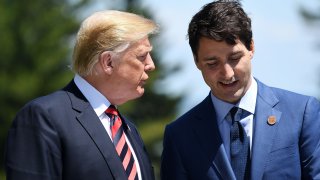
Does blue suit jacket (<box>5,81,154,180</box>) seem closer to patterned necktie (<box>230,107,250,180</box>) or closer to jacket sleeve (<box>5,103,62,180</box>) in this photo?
jacket sleeve (<box>5,103,62,180</box>)

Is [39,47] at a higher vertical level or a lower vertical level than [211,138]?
lower

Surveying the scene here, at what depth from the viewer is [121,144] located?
5.50m

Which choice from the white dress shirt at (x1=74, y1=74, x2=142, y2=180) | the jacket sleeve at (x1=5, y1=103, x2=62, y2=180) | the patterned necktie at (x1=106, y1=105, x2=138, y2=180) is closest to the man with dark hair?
the patterned necktie at (x1=106, y1=105, x2=138, y2=180)

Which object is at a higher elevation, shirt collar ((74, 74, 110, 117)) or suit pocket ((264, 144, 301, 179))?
shirt collar ((74, 74, 110, 117))

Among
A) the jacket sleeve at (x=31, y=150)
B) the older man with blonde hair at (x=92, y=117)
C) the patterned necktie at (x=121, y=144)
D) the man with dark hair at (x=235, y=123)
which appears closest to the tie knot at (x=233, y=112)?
the man with dark hair at (x=235, y=123)

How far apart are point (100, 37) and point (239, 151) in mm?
1126

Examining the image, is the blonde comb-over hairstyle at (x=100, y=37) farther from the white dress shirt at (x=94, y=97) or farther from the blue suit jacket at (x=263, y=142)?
the blue suit jacket at (x=263, y=142)

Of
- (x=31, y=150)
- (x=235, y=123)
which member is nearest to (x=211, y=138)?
(x=235, y=123)

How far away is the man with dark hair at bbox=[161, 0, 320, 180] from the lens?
5.59m

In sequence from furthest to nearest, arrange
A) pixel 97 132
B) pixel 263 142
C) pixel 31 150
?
pixel 263 142 < pixel 97 132 < pixel 31 150

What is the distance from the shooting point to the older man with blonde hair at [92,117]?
5094mm

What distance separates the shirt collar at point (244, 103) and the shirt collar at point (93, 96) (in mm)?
781

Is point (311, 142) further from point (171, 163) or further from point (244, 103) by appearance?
point (171, 163)

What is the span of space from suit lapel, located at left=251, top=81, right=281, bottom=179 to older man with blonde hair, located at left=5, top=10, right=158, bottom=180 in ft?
2.18
